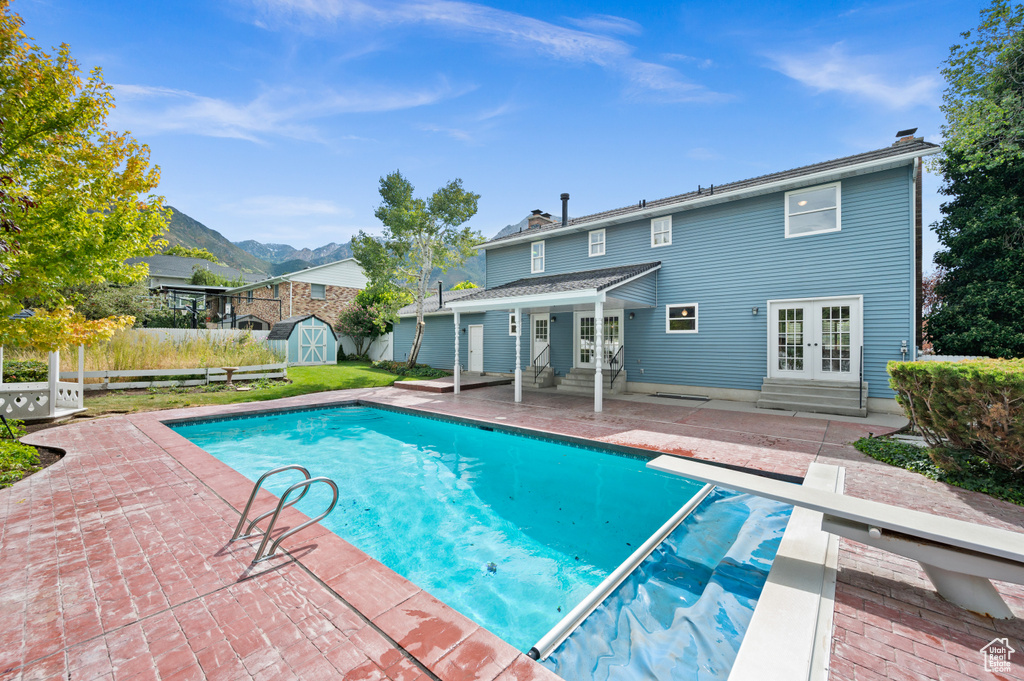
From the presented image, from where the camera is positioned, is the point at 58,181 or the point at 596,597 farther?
the point at 58,181

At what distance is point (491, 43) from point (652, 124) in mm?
5406

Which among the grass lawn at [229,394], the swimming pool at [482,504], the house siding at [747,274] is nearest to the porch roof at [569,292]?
the house siding at [747,274]

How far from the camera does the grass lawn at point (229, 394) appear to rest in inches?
375

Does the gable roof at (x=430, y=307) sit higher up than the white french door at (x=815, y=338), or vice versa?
the gable roof at (x=430, y=307)

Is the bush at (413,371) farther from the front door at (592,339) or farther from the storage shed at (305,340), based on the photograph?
the front door at (592,339)

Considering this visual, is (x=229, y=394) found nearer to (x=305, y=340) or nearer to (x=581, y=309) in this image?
(x=305, y=340)

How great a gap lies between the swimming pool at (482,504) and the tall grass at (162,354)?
5148 millimetres

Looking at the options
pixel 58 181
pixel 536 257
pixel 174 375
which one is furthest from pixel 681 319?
pixel 174 375

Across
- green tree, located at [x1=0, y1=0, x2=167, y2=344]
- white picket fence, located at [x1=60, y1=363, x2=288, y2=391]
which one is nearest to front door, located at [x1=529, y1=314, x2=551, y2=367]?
white picket fence, located at [x1=60, y1=363, x2=288, y2=391]

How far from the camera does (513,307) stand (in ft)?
37.2

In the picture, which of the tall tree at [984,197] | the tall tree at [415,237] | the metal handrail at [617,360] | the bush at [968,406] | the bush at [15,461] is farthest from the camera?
the tall tree at [415,237]

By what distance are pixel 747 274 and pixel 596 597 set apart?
10568mm

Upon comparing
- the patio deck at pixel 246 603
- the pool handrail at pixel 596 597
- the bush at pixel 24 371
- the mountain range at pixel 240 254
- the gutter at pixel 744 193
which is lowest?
the pool handrail at pixel 596 597

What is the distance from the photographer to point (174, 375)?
12086mm
